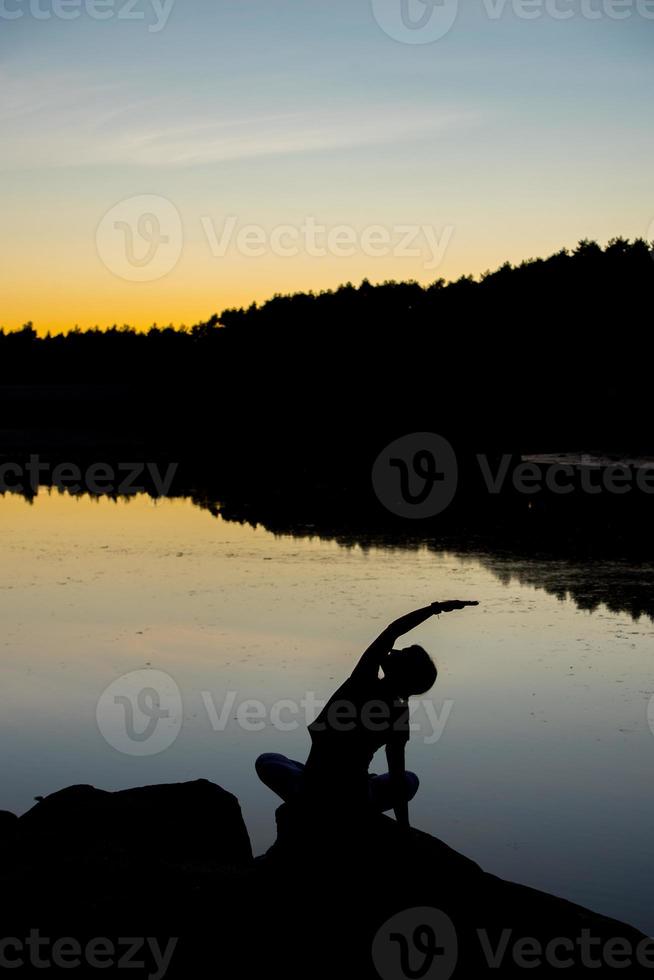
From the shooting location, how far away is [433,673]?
479cm

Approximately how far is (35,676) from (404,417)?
5390cm

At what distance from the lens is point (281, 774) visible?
5.50 metres

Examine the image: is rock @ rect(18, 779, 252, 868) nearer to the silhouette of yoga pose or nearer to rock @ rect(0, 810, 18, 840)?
rock @ rect(0, 810, 18, 840)

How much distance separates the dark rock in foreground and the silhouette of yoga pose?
0.14 meters

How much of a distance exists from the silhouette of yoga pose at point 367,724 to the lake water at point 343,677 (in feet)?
5.58

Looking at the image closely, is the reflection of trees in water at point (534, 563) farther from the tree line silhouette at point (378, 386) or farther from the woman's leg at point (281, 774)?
the woman's leg at point (281, 774)

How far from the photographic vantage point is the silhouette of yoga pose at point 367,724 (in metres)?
4.80

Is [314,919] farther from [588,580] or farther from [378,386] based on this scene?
[378,386]

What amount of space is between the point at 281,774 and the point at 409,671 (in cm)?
103

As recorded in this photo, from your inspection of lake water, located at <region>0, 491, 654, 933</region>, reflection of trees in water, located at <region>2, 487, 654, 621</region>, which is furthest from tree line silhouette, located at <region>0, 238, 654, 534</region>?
lake water, located at <region>0, 491, 654, 933</region>

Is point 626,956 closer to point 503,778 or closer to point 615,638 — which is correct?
point 503,778

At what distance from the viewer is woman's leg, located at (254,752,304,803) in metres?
5.44

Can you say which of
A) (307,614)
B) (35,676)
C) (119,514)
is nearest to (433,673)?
(35,676)

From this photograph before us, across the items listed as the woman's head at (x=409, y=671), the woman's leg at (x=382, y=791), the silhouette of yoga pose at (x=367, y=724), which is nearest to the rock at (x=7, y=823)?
the silhouette of yoga pose at (x=367, y=724)
